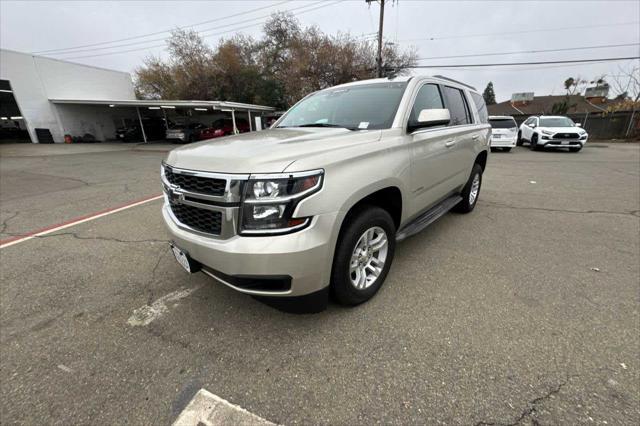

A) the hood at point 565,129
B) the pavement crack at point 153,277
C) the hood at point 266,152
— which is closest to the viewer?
the hood at point 266,152

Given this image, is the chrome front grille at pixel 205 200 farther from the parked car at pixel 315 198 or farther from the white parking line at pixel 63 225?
the white parking line at pixel 63 225

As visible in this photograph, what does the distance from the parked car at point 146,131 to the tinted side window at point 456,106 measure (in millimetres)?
30004

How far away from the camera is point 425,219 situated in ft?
10.6

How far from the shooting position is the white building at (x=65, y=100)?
2039cm

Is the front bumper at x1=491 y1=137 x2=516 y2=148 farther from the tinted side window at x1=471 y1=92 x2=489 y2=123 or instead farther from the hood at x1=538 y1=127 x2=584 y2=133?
the tinted side window at x1=471 y1=92 x2=489 y2=123

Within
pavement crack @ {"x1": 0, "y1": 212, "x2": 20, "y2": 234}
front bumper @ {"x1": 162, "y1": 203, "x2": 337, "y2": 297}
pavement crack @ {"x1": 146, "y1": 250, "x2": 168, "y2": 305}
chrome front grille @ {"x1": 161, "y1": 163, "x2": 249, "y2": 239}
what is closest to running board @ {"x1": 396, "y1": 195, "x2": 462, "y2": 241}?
front bumper @ {"x1": 162, "y1": 203, "x2": 337, "y2": 297}

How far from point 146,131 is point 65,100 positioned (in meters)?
6.63

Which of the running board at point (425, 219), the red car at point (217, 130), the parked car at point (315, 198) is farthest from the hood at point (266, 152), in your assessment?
the red car at point (217, 130)

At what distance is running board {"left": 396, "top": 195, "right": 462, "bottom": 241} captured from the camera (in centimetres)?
289

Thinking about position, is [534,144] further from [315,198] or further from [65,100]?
[65,100]

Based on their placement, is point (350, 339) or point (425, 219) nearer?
point (350, 339)

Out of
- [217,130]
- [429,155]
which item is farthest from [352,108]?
[217,130]

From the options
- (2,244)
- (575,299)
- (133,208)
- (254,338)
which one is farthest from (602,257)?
(2,244)

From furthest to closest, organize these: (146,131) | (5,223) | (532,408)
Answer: (146,131)
(5,223)
(532,408)
